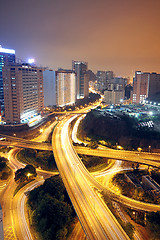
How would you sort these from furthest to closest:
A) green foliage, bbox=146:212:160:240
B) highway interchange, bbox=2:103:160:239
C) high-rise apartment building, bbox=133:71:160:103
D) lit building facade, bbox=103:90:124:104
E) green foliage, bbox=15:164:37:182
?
1. lit building facade, bbox=103:90:124:104
2. high-rise apartment building, bbox=133:71:160:103
3. green foliage, bbox=15:164:37:182
4. green foliage, bbox=146:212:160:240
5. highway interchange, bbox=2:103:160:239

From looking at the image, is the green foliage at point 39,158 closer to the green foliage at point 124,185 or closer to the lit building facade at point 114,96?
the green foliage at point 124,185

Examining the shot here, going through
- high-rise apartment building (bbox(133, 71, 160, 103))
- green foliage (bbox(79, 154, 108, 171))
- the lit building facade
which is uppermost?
high-rise apartment building (bbox(133, 71, 160, 103))

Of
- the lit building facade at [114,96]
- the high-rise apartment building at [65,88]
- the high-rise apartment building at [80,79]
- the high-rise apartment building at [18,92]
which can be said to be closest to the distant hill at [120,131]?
the high-rise apartment building at [18,92]

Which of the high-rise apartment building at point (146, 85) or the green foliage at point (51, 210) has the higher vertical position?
the high-rise apartment building at point (146, 85)

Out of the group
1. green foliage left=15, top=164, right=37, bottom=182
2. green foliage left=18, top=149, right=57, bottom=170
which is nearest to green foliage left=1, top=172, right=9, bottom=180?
green foliage left=15, top=164, right=37, bottom=182

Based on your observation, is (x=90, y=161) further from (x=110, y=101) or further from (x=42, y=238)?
(x=110, y=101)

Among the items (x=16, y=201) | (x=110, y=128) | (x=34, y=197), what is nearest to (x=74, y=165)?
(x=34, y=197)

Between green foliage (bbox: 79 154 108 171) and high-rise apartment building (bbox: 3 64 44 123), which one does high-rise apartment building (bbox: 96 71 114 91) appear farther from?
green foliage (bbox: 79 154 108 171)
